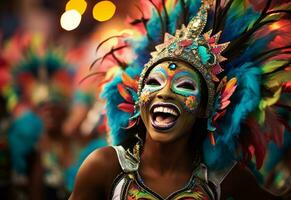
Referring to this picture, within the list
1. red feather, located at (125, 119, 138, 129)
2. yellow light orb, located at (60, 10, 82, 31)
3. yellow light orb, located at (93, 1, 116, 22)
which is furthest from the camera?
yellow light orb, located at (93, 1, 116, 22)

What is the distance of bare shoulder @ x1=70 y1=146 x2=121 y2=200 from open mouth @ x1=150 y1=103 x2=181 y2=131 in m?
0.37

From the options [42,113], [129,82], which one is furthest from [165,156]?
[42,113]

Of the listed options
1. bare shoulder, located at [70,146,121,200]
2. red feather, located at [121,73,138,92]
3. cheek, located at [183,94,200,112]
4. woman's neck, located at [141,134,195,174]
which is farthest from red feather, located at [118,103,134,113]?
cheek, located at [183,94,200,112]

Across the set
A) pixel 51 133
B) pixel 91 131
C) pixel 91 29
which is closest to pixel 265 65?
pixel 91 131

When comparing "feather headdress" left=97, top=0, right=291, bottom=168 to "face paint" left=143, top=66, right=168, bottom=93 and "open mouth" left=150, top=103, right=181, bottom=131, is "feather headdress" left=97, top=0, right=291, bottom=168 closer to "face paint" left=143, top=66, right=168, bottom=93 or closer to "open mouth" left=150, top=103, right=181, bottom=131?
"face paint" left=143, top=66, right=168, bottom=93

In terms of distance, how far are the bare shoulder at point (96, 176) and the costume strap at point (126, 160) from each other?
0.03 m

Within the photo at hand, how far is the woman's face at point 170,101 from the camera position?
5160 mm

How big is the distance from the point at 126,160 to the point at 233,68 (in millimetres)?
874

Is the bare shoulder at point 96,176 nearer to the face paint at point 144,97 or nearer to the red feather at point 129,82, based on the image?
the face paint at point 144,97

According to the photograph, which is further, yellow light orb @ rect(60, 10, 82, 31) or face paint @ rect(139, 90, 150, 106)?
yellow light orb @ rect(60, 10, 82, 31)

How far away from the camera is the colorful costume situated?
17.5 ft

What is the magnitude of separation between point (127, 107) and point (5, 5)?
10.3 m

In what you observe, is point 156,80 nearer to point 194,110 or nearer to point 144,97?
point 144,97

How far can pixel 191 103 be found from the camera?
17.0ft
